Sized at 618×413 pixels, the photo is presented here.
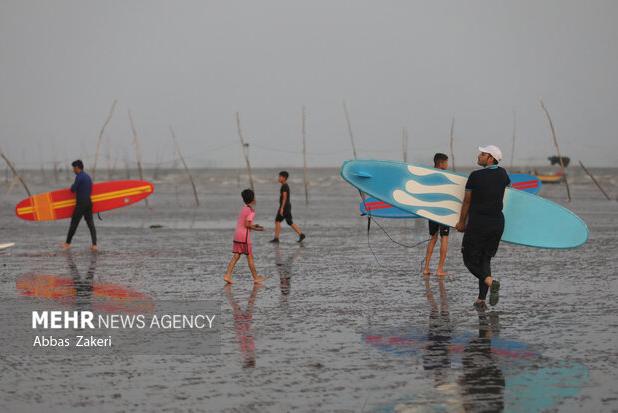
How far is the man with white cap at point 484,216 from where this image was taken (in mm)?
9344

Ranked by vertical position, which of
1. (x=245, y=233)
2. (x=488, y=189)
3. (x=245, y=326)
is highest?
(x=488, y=189)

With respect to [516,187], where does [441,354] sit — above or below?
below

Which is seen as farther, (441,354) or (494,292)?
(494,292)

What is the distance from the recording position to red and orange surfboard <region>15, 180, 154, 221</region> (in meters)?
19.9

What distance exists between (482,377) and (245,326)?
2.70 m

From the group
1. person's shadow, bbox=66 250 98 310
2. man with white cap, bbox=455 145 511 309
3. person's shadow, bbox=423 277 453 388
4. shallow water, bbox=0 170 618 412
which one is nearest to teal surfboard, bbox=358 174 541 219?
shallow water, bbox=0 170 618 412

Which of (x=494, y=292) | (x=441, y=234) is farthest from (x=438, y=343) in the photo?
(x=441, y=234)

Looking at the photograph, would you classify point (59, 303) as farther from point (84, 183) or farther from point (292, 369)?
point (84, 183)

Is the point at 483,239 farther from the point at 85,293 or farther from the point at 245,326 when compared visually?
the point at 85,293

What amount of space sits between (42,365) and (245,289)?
438cm

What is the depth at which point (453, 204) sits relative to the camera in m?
11.4

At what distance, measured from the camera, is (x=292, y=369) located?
6559 millimetres

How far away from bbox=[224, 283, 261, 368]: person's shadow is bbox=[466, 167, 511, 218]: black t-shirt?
256 cm

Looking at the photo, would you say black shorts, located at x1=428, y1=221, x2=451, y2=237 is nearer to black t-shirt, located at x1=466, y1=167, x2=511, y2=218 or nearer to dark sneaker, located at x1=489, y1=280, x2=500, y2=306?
black t-shirt, located at x1=466, y1=167, x2=511, y2=218
